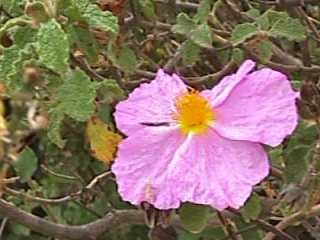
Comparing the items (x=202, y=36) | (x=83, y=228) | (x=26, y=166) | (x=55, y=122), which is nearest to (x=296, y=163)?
(x=202, y=36)

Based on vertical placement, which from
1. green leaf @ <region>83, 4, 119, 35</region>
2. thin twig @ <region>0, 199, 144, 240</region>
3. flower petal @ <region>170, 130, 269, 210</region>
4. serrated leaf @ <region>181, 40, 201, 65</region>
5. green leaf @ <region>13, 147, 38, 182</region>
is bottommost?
green leaf @ <region>13, 147, 38, 182</region>

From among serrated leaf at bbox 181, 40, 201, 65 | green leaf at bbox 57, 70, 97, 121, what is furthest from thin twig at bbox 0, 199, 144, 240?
green leaf at bbox 57, 70, 97, 121

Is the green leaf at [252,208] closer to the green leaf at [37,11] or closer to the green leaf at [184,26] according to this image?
the green leaf at [184,26]

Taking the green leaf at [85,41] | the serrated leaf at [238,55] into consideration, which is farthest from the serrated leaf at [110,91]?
the serrated leaf at [238,55]

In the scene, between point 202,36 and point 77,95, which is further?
point 202,36

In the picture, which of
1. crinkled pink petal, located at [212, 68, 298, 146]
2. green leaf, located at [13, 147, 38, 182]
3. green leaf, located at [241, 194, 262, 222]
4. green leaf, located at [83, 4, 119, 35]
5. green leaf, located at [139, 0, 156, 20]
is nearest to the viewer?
crinkled pink petal, located at [212, 68, 298, 146]

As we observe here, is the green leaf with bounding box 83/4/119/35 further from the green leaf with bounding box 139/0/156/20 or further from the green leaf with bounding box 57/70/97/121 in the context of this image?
the green leaf with bounding box 139/0/156/20

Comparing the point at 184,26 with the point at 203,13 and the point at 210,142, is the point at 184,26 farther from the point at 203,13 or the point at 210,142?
the point at 210,142
